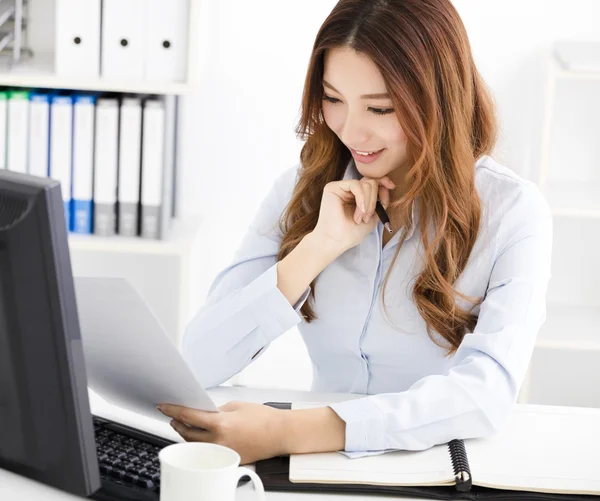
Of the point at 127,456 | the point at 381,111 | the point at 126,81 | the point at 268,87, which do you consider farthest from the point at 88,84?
the point at 127,456

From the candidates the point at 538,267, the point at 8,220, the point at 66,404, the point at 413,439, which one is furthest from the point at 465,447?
the point at 8,220

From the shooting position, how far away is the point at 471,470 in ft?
→ 3.64

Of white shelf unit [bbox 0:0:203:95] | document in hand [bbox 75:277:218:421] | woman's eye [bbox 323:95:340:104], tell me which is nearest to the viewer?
document in hand [bbox 75:277:218:421]

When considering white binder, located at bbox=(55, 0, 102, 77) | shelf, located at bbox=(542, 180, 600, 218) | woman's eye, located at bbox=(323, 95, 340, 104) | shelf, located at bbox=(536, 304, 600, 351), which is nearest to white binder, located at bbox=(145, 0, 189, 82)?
white binder, located at bbox=(55, 0, 102, 77)

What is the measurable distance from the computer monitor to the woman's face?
2.17ft

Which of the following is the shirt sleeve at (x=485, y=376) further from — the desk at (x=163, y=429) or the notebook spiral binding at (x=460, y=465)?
the desk at (x=163, y=429)

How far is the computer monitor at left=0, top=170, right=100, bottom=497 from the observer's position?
0.87 meters

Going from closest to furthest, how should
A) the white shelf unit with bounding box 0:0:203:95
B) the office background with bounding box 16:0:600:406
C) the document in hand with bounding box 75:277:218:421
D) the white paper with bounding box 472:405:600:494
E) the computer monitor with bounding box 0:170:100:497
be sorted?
the computer monitor with bounding box 0:170:100:497 → the document in hand with bounding box 75:277:218:421 → the white paper with bounding box 472:405:600:494 → the white shelf unit with bounding box 0:0:203:95 → the office background with bounding box 16:0:600:406

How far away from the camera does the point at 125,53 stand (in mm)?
2195

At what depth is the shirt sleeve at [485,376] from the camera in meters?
1.18

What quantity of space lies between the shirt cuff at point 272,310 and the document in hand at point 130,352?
1.07 ft

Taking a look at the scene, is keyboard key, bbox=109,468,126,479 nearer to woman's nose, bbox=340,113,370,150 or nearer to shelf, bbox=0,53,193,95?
woman's nose, bbox=340,113,370,150

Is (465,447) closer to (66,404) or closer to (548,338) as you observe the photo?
(66,404)

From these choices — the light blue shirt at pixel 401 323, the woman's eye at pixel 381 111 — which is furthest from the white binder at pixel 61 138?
the woman's eye at pixel 381 111
